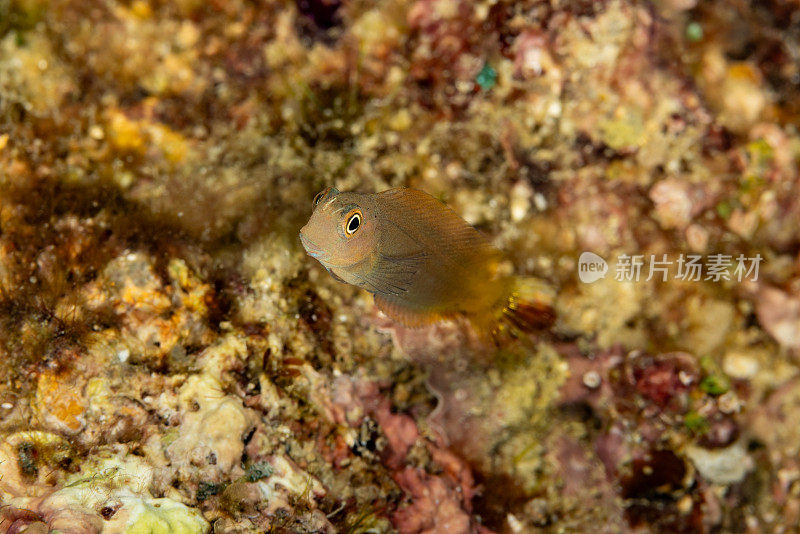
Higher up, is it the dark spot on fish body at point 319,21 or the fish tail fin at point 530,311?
the dark spot on fish body at point 319,21

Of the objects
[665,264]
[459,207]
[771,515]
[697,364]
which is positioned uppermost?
[459,207]

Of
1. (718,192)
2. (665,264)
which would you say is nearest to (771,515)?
(665,264)

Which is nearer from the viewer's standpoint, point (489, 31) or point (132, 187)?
point (132, 187)

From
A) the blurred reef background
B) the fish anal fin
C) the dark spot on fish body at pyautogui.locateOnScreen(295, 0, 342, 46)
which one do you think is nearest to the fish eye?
the fish anal fin

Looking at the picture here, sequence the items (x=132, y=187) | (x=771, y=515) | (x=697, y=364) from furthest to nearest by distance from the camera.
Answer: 1. (x=771, y=515)
2. (x=697, y=364)
3. (x=132, y=187)

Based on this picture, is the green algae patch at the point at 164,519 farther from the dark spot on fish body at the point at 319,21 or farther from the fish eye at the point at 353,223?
the dark spot on fish body at the point at 319,21

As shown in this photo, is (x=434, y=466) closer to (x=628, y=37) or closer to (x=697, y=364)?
(x=697, y=364)

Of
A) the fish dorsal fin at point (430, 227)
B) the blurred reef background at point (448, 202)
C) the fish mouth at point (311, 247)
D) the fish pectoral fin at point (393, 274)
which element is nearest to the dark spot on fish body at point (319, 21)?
the blurred reef background at point (448, 202)
